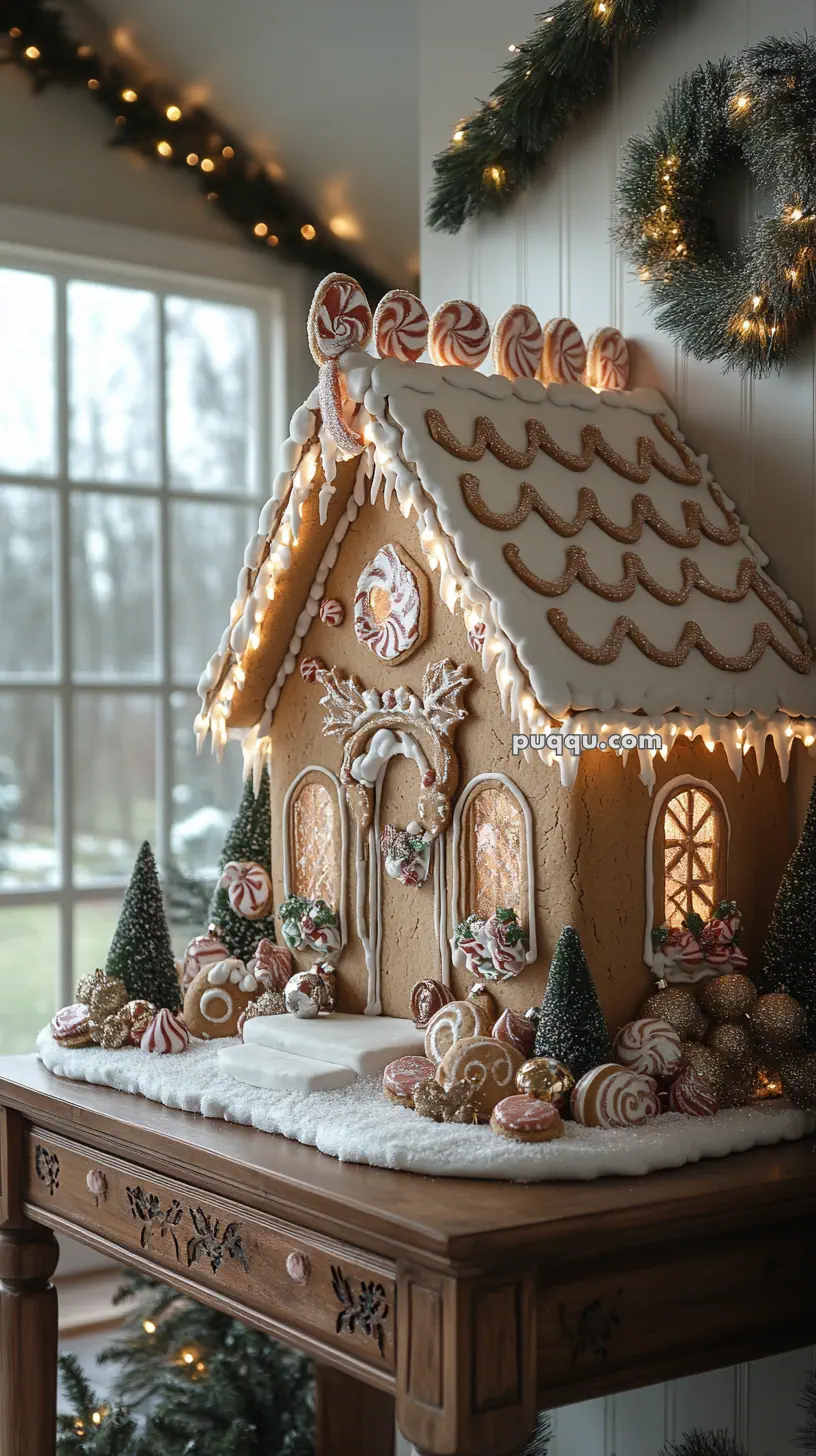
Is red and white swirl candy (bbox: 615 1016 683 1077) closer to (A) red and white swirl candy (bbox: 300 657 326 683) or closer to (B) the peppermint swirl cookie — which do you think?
(B) the peppermint swirl cookie

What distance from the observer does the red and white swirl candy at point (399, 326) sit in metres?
2.16

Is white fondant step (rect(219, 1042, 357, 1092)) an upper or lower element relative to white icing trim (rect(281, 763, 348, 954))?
lower

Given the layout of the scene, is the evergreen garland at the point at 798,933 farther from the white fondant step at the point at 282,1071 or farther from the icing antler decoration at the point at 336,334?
the icing antler decoration at the point at 336,334

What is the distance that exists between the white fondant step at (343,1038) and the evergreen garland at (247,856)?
0.85ft

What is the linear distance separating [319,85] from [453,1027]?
2.33m

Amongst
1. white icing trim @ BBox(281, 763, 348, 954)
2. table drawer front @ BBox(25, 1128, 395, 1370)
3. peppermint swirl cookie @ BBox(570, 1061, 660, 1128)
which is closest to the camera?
table drawer front @ BBox(25, 1128, 395, 1370)

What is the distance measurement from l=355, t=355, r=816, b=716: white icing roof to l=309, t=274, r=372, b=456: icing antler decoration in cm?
4

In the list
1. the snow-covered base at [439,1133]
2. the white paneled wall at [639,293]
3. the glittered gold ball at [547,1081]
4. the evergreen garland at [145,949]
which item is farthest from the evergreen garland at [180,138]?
the glittered gold ball at [547,1081]

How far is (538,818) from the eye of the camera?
6.75ft

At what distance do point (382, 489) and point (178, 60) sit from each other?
6.03ft

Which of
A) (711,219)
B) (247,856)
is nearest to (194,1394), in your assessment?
(247,856)

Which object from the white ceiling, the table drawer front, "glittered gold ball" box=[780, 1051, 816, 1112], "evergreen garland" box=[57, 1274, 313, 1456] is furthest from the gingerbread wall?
the white ceiling

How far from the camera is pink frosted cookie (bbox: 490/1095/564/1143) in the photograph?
1777 millimetres

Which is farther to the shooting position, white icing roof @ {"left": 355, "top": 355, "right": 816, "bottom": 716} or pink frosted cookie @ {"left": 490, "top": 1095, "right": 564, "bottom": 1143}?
white icing roof @ {"left": 355, "top": 355, "right": 816, "bottom": 716}
